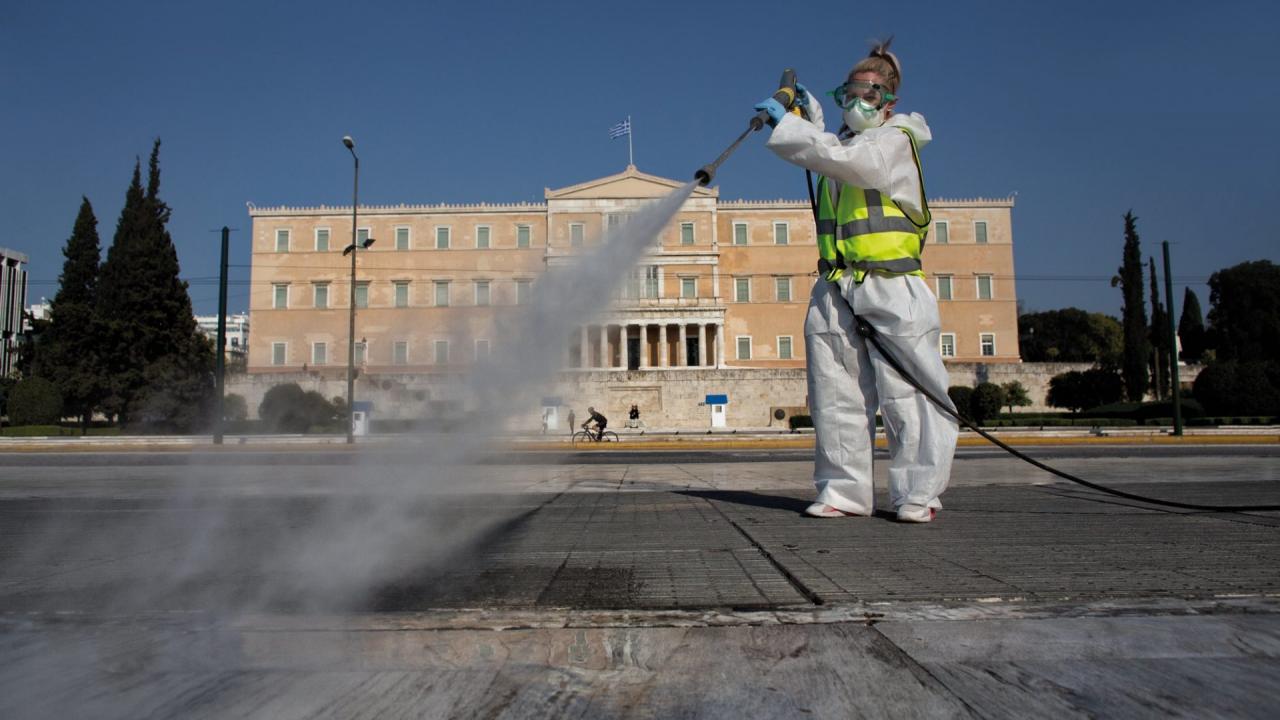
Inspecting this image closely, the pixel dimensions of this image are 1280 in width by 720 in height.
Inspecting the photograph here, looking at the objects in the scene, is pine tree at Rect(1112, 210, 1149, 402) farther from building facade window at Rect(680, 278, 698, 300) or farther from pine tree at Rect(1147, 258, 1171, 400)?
building facade window at Rect(680, 278, 698, 300)

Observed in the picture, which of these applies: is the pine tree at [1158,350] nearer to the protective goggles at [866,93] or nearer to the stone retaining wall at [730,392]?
Answer: the stone retaining wall at [730,392]

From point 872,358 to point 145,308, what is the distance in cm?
4196

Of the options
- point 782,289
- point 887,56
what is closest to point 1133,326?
point 782,289

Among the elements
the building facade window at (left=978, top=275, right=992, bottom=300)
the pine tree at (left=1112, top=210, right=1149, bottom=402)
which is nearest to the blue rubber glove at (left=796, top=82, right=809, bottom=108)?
the pine tree at (left=1112, top=210, right=1149, bottom=402)

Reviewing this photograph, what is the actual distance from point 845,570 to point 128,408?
137 ft

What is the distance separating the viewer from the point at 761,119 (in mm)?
4855

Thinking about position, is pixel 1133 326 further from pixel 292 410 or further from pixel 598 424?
pixel 292 410

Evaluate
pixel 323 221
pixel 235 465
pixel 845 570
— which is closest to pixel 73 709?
pixel 845 570

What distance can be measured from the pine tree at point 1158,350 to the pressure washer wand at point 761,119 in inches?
2150

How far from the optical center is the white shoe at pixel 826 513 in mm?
4891

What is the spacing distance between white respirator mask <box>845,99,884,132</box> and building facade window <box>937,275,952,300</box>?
5890cm

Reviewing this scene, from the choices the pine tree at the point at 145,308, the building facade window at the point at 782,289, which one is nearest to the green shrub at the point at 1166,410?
the building facade window at the point at 782,289

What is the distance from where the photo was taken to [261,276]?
136 feet

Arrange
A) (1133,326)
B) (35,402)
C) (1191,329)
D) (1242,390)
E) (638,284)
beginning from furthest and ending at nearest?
(1191,329) → (1133,326) → (35,402) → (1242,390) → (638,284)
